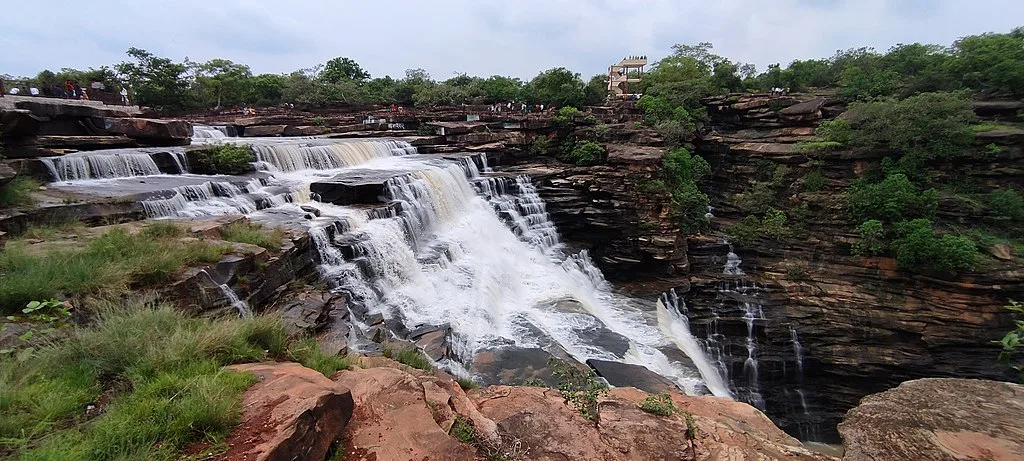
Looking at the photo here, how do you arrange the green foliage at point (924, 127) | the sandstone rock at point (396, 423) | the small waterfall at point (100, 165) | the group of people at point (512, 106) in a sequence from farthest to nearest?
1. the group of people at point (512, 106)
2. the green foliage at point (924, 127)
3. the small waterfall at point (100, 165)
4. the sandstone rock at point (396, 423)

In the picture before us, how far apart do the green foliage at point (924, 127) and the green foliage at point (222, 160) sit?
19.9 m

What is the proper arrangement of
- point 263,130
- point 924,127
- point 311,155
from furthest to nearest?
point 263,130
point 924,127
point 311,155

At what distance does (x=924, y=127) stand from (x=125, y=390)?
20298 mm

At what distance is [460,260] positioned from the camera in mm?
10758

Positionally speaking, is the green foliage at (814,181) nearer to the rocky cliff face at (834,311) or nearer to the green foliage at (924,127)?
the rocky cliff face at (834,311)

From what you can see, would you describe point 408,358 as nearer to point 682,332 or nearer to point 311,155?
point 682,332

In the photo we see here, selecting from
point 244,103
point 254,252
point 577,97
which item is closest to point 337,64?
point 244,103

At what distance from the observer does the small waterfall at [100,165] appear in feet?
31.1

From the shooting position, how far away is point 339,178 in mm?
11547

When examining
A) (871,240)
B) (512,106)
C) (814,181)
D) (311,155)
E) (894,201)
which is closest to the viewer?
(871,240)

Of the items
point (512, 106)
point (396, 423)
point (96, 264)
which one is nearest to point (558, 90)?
point (512, 106)

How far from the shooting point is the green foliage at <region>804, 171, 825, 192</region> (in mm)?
15742

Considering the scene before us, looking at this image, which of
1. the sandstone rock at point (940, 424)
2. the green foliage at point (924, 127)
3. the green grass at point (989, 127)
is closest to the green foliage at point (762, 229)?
the green foliage at point (924, 127)

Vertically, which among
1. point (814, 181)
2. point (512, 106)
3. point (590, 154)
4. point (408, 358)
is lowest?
point (408, 358)
